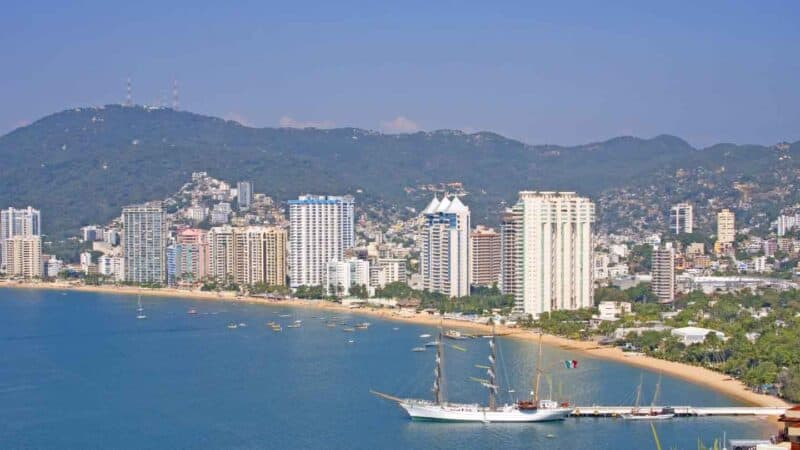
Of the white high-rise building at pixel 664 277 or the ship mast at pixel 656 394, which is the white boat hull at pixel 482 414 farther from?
the white high-rise building at pixel 664 277

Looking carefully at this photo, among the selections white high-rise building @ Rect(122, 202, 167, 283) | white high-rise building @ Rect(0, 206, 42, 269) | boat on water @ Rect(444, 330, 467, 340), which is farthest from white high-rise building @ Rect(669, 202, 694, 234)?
boat on water @ Rect(444, 330, 467, 340)

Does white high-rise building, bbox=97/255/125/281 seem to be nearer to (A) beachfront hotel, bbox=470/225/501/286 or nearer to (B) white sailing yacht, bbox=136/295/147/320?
(B) white sailing yacht, bbox=136/295/147/320

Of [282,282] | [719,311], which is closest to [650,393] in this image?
[719,311]

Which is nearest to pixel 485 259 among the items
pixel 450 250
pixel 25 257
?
pixel 450 250

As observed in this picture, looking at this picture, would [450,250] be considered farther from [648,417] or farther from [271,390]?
[648,417]

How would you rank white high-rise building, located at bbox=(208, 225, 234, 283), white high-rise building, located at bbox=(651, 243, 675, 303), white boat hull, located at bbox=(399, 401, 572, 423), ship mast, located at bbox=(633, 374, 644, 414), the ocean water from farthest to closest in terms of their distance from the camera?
white high-rise building, located at bbox=(208, 225, 234, 283) < white high-rise building, located at bbox=(651, 243, 675, 303) < ship mast, located at bbox=(633, 374, 644, 414) < white boat hull, located at bbox=(399, 401, 572, 423) < the ocean water

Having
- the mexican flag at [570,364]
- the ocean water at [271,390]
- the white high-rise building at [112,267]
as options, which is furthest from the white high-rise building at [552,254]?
the white high-rise building at [112,267]

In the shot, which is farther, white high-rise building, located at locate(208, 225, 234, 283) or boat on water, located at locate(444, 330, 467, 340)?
white high-rise building, located at locate(208, 225, 234, 283)
